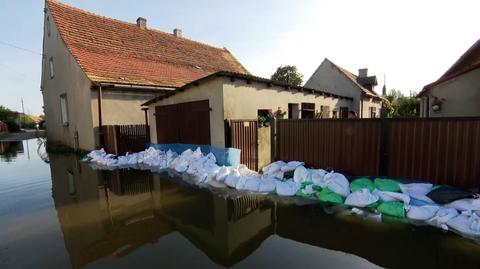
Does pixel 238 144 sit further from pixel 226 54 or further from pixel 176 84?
pixel 226 54

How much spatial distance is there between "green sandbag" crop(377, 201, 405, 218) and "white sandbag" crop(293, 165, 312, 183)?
1709 millimetres

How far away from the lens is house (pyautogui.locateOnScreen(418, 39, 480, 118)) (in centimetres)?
742

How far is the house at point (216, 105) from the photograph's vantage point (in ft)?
25.5

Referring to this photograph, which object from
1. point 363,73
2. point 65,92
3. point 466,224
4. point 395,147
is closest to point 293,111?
point 395,147

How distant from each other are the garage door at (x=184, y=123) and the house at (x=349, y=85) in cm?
1040

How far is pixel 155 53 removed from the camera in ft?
52.9

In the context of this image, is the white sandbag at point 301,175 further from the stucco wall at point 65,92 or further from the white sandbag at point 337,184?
the stucco wall at point 65,92

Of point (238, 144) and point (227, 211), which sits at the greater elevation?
point (238, 144)

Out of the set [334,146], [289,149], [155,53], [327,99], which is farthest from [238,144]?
[155,53]

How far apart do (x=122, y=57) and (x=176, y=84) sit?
3395mm

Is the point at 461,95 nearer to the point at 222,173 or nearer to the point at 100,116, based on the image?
the point at 222,173

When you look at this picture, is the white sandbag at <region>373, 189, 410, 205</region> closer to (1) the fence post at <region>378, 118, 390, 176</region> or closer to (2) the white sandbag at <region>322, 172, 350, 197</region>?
(2) the white sandbag at <region>322, 172, 350, 197</region>

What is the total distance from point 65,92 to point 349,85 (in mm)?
18328

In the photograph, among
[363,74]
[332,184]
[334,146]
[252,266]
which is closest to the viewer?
[252,266]
